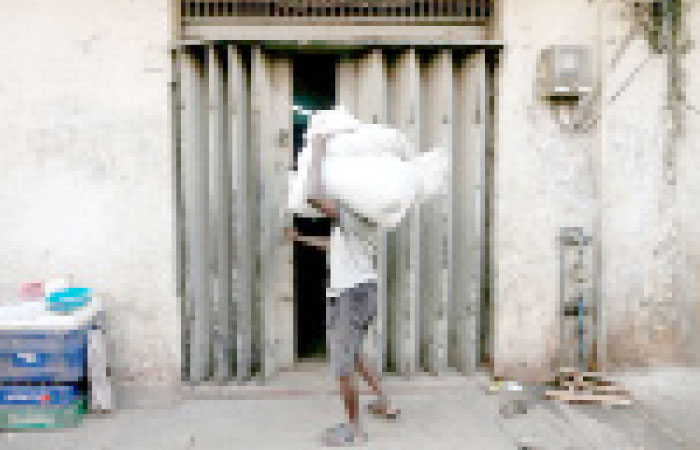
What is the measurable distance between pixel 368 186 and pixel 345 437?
155 cm

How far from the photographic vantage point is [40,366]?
3.91 meters

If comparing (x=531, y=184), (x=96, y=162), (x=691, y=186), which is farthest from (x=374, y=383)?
(x=691, y=186)

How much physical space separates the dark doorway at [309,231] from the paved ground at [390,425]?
91 centimetres

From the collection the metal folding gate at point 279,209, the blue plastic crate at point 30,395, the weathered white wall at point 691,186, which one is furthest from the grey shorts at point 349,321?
the weathered white wall at point 691,186

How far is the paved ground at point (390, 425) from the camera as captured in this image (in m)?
3.68

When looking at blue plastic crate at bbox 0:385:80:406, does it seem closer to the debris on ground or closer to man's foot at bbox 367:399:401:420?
man's foot at bbox 367:399:401:420

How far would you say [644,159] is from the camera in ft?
15.0

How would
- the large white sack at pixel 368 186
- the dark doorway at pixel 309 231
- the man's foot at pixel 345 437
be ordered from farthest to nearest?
the dark doorway at pixel 309 231
the man's foot at pixel 345 437
the large white sack at pixel 368 186

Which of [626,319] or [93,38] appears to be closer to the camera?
[93,38]

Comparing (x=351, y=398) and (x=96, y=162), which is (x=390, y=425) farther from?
(x=96, y=162)

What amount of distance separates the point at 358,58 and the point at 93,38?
1.98 meters

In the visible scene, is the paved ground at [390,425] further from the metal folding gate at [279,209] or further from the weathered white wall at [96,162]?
the weathered white wall at [96,162]

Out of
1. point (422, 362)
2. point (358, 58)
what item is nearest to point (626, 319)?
point (422, 362)

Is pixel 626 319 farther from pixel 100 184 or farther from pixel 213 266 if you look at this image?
pixel 100 184
